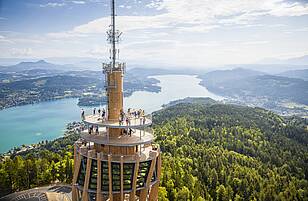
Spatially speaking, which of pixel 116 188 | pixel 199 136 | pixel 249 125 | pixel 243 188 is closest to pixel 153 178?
pixel 116 188

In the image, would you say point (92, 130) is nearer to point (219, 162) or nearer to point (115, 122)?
point (115, 122)

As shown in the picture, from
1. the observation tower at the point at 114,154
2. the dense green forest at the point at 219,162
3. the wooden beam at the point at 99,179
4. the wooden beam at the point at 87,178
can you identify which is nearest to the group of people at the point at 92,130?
the observation tower at the point at 114,154

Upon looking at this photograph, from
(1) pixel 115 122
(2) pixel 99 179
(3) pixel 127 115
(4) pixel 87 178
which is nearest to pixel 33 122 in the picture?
(3) pixel 127 115

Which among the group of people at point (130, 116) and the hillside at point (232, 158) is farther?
the hillside at point (232, 158)

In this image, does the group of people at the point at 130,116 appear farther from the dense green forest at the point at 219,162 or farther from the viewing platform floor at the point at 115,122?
the dense green forest at the point at 219,162

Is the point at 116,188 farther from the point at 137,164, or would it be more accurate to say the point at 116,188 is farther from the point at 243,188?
the point at 243,188

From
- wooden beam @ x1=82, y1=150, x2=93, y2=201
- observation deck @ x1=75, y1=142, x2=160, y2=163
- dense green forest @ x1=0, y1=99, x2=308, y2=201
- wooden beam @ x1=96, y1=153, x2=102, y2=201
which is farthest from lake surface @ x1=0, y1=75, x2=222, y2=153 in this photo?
wooden beam @ x1=96, y1=153, x2=102, y2=201

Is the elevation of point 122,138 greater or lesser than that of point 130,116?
lesser

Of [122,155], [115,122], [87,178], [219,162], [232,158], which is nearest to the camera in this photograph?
[87,178]
